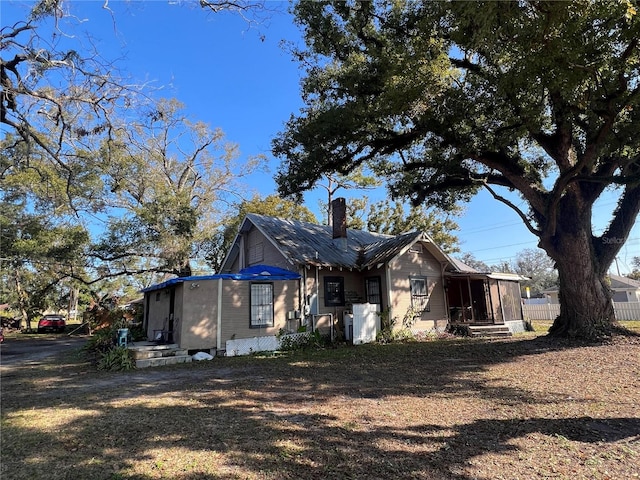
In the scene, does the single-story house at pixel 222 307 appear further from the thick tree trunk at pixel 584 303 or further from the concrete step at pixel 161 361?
the thick tree trunk at pixel 584 303

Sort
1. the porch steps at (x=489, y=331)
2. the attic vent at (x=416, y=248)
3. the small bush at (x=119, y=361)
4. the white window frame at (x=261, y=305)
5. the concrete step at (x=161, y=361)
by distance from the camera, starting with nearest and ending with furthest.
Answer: the small bush at (x=119, y=361) → the concrete step at (x=161, y=361) → the white window frame at (x=261, y=305) → the porch steps at (x=489, y=331) → the attic vent at (x=416, y=248)

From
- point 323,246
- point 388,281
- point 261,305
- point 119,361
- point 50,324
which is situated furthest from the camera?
point 50,324

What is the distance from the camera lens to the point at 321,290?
602 inches

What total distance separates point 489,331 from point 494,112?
31.6ft

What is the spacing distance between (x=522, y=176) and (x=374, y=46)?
6704 mm

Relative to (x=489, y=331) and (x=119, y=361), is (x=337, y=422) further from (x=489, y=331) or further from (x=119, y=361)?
(x=489, y=331)

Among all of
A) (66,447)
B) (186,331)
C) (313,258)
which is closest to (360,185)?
(313,258)

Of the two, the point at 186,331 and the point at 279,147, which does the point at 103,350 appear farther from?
the point at 279,147

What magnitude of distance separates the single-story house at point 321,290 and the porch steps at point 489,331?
590 millimetres

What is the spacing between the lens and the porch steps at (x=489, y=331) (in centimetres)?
1622

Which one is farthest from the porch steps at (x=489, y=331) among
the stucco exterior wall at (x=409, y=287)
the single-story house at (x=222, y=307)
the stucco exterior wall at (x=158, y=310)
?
the stucco exterior wall at (x=158, y=310)

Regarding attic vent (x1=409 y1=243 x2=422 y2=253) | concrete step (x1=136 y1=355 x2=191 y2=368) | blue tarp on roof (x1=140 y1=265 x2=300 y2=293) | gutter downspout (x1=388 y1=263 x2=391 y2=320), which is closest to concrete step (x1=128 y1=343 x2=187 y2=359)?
concrete step (x1=136 y1=355 x2=191 y2=368)

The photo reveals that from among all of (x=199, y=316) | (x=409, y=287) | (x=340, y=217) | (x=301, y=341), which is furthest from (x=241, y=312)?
(x=409, y=287)

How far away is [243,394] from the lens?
6773 millimetres
